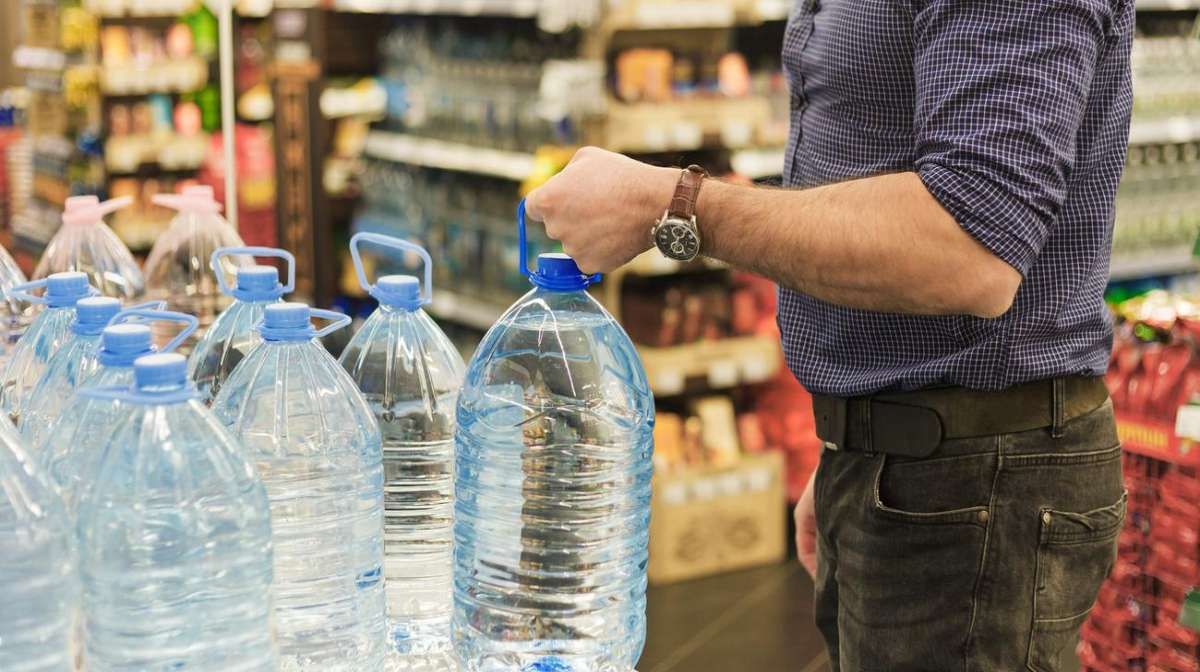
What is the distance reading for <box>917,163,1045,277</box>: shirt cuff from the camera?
1595 mm

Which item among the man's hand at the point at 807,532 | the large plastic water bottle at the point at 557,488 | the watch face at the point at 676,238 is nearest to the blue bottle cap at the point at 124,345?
the large plastic water bottle at the point at 557,488

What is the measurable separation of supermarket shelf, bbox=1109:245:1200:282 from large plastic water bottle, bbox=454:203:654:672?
4602 millimetres

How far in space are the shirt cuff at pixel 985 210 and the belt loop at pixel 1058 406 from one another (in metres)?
0.37

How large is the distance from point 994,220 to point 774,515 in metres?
3.51

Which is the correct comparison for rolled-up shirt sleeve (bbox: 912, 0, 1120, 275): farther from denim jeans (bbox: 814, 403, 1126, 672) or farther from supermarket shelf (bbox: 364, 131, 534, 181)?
supermarket shelf (bbox: 364, 131, 534, 181)

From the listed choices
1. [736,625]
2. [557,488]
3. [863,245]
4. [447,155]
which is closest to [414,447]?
[557,488]

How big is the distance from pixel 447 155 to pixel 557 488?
3871 mm

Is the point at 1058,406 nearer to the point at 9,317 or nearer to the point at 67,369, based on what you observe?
the point at 67,369

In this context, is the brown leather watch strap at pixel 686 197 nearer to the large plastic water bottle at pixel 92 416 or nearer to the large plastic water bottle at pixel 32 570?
the large plastic water bottle at pixel 92 416

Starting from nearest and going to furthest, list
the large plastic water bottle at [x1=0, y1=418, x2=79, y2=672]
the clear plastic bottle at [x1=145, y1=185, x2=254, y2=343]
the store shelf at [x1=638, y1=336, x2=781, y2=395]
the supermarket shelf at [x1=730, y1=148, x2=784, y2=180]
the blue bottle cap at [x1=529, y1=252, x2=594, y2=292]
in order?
the large plastic water bottle at [x1=0, y1=418, x2=79, y2=672] < the blue bottle cap at [x1=529, y1=252, x2=594, y2=292] < the clear plastic bottle at [x1=145, y1=185, x2=254, y2=343] < the store shelf at [x1=638, y1=336, x2=781, y2=395] < the supermarket shelf at [x1=730, y1=148, x2=784, y2=180]

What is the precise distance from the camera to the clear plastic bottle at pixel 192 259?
2.25 metres

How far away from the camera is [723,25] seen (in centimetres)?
484

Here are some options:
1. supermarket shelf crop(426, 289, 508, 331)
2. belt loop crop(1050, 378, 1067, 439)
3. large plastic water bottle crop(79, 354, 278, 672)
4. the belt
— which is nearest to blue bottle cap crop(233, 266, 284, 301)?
large plastic water bottle crop(79, 354, 278, 672)

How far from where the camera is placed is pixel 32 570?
1.27 metres
